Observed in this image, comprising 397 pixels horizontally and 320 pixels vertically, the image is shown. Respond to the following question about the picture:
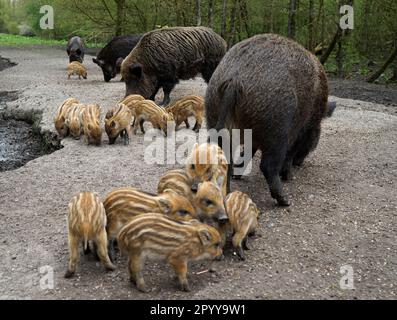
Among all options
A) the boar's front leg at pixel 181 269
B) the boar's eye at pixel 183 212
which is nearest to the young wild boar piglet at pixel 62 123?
the boar's eye at pixel 183 212

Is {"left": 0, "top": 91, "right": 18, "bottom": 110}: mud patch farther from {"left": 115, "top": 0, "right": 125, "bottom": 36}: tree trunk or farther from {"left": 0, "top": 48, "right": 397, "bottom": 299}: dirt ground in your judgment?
{"left": 115, "top": 0, "right": 125, "bottom": 36}: tree trunk

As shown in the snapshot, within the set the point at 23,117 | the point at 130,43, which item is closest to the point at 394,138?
the point at 23,117

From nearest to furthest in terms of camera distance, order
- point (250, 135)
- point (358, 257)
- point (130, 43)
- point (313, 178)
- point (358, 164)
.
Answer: point (358, 257)
point (250, 135)
point (313, 178)
point (358, 164)
point (130, 43)

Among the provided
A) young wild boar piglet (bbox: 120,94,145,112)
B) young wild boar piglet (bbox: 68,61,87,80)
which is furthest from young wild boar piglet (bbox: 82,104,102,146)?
young wild boar piglet (bbox: 68,61,87,80)

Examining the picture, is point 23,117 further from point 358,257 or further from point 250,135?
point 358,257

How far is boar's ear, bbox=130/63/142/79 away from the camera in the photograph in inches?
360

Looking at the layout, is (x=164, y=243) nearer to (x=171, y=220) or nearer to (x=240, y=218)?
(x=171, y=220)

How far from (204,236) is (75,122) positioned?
13.4 ft

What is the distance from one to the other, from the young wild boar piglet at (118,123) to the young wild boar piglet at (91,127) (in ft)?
0.49

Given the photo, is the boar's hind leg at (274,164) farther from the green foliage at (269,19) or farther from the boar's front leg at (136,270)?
the green foliage at (269,19)

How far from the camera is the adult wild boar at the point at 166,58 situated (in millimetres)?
9297

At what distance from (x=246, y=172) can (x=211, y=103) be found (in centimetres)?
131

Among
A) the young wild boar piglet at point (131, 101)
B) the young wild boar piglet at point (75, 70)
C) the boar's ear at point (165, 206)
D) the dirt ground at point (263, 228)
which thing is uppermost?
the young wild boar piglet at point (75, 70)
